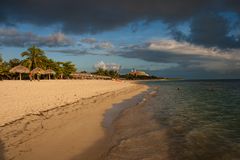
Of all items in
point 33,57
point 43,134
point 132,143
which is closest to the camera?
point 132,143

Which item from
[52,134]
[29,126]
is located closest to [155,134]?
[52,134]

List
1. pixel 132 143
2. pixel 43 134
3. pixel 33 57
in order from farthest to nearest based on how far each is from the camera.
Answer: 1. pixel 33 57
2. pixel 43 134
3. pixel 132 143

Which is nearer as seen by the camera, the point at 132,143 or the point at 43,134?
the point at 132,143

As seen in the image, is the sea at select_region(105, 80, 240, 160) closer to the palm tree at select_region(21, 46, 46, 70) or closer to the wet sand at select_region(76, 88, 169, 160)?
the wet sand at select_region(76, 88, 169, 160)

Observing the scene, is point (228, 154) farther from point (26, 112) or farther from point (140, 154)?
point (26, 112)

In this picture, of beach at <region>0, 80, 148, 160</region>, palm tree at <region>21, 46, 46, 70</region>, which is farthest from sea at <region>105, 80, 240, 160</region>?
palm tree at <region>21, 46, 46, 70</region>

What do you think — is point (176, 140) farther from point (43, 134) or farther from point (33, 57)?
point (33, 57)

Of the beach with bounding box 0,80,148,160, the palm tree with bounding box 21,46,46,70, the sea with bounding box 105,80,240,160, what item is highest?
the palm tree with bounding box 21,46,46,70

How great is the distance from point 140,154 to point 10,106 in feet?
26.0

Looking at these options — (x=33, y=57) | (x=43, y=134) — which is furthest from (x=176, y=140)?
(x=33, y=57)

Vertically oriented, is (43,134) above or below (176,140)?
above

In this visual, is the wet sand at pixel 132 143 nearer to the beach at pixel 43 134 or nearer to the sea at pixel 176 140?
the sea at pixel 176 140

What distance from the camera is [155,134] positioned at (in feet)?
26.8

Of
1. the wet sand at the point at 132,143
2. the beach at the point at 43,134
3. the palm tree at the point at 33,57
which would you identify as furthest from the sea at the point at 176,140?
the palm tree at the point at 33,57
